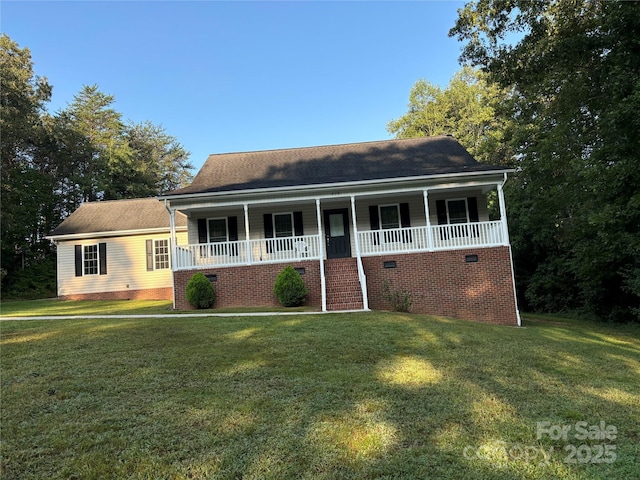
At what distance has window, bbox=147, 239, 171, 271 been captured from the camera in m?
18.8

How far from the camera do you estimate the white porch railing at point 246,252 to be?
13.0 meters

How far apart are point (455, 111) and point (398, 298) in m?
24.9

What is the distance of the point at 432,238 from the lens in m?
12.5

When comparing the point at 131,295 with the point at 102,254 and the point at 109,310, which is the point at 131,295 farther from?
the point at 109,310

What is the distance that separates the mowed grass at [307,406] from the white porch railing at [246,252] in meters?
5.75

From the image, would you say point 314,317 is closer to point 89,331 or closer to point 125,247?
point 89,331

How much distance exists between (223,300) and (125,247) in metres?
8.58

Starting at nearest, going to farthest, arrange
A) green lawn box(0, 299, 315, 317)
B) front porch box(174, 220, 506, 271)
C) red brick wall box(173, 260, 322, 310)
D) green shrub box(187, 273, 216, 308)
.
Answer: green lawn box(0, 299, 315, 317), green shrub box(187, 273, 216, 308), front porch box(174, 220, 506, 271), red brick wall box(173, 260, 322, 310)

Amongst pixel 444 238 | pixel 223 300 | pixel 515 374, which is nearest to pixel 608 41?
pixel 444 238

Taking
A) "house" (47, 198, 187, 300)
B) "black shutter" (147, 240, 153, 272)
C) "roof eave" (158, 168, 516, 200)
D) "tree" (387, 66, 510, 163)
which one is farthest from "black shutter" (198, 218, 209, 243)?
"tree" (387, 66, 510, 163)

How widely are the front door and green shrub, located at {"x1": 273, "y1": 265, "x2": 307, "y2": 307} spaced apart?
281 centimetres

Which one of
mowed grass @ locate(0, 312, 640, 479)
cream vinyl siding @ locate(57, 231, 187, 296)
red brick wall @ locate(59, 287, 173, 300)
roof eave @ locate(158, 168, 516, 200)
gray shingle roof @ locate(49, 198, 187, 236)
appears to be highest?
gray shingle roof @ locate(49, 198, 187, 236)

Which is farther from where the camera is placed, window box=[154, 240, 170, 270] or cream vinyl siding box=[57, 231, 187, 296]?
window box=[154, 240, 170, 270]

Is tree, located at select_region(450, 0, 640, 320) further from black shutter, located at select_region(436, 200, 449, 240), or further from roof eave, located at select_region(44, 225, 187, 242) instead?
roof eave, located at select_region(44, 225, 187, 242)
